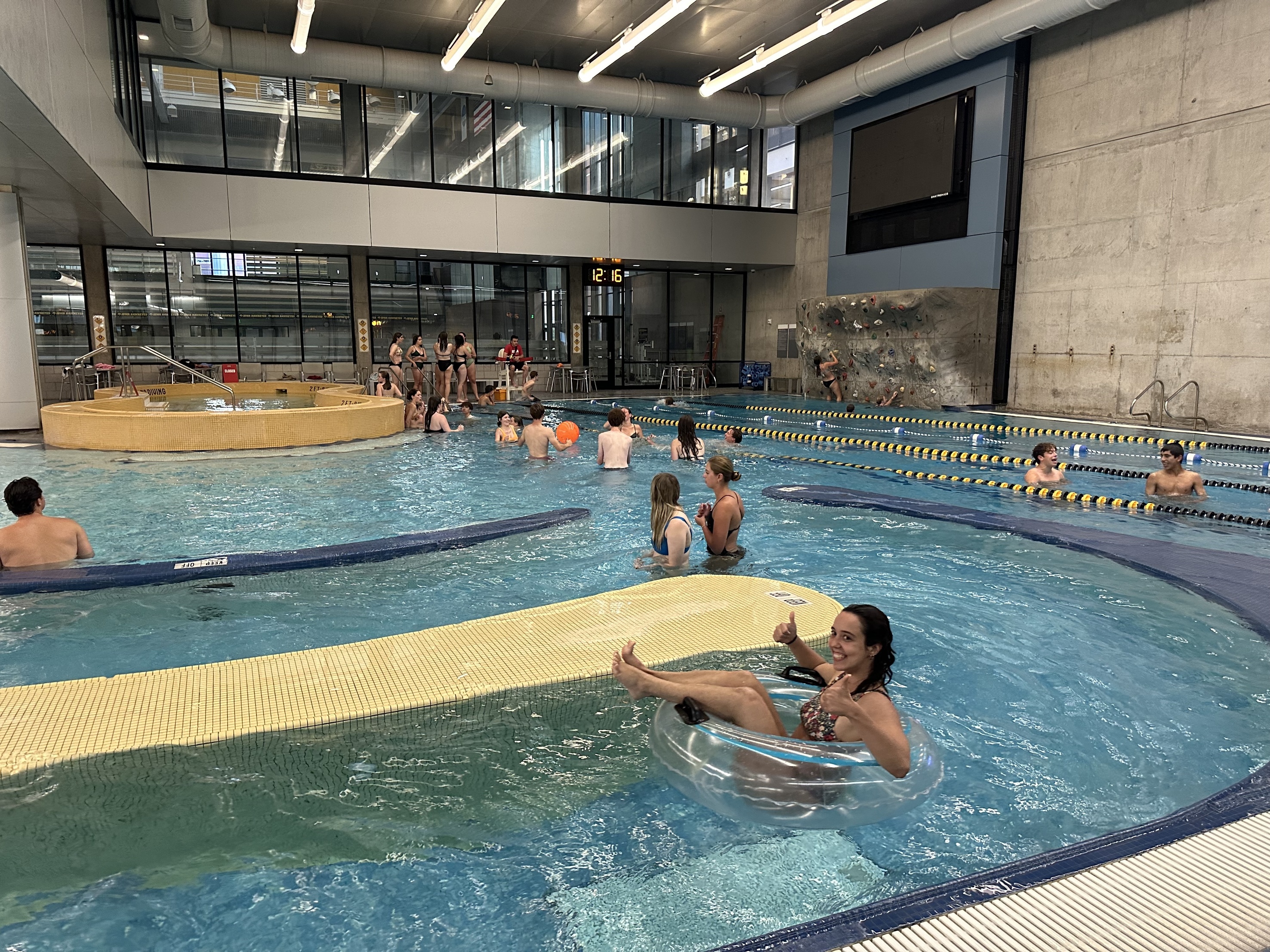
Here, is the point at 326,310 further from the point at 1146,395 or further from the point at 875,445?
the point at 1146,395

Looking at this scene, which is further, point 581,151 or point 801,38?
point 581,151

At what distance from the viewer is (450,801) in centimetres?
293

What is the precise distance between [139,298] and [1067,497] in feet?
64.5

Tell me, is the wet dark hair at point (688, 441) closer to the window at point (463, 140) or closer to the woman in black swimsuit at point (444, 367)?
the woman in black swimsuit at point (444, 367)

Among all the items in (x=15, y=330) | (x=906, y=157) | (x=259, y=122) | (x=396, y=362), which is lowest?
(x=396, y=362)

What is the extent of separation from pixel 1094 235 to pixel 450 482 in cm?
1251

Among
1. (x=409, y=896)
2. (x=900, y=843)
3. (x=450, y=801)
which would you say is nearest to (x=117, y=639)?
(x=450, y=801)

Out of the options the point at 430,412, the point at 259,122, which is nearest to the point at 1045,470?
the point at 430,412

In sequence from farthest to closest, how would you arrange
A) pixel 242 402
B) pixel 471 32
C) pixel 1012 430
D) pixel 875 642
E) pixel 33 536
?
pixel 242 402 < pixel 1012 430 < pixel 471 32 < pixel 33 536 < pixel 875 642

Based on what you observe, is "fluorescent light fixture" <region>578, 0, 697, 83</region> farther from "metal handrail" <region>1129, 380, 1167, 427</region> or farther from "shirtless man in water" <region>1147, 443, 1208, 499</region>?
"metal handrail" <region>1129, 380, 1167, 427</region>

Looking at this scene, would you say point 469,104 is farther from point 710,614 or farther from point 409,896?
point 409,896

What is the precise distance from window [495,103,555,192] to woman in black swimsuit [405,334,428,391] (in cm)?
500

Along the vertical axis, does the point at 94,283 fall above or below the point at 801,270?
below

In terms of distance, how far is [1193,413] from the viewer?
44.0 ft
